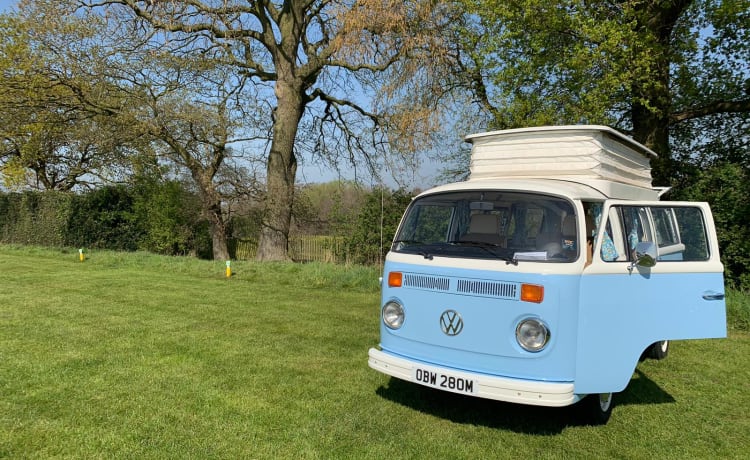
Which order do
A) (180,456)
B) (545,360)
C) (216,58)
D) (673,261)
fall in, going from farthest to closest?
1. (216,58)
2. (673,261)
3. (545,360)
4. (180,456)

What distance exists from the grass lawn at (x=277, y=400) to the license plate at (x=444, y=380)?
44cm

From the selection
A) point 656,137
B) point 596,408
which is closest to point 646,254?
point 596,408

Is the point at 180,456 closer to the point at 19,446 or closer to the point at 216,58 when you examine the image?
the point at 19,446

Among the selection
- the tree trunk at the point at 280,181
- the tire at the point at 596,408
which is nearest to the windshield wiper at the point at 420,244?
the tire at the point at 596,408

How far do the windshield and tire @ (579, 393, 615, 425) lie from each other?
137 centimetres

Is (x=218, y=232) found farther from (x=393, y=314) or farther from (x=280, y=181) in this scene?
(x=393, y=314)

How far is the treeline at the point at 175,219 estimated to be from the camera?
14.9 meters

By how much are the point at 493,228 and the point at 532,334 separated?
107 centimetres

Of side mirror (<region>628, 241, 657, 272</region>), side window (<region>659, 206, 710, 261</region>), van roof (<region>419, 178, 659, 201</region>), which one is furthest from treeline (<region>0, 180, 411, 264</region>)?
side mirror (<region>628, 241, 657, 272</region>)

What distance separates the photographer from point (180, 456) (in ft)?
12.7

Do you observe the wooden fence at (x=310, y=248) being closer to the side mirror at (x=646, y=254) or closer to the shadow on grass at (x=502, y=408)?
the shadow on grass at (x=502, y=408)

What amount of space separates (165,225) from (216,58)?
673cm

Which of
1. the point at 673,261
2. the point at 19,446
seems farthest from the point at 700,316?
the point at 19,446

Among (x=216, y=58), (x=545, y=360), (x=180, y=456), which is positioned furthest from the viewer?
(x=216, y=58)
